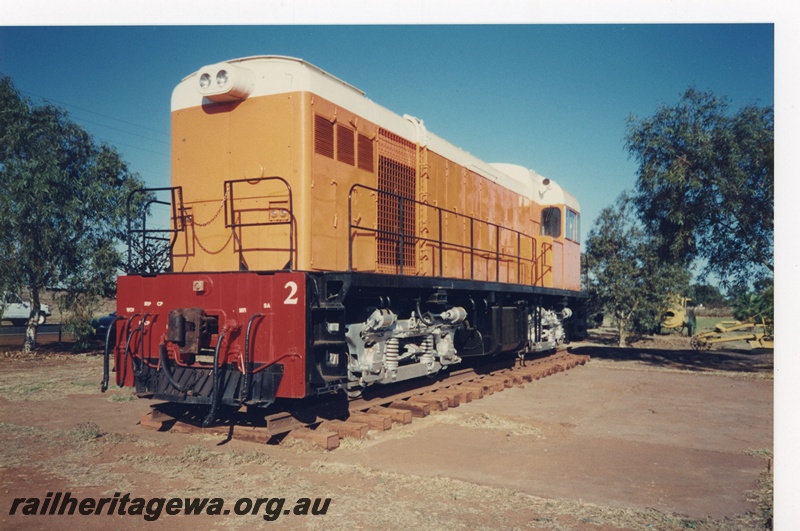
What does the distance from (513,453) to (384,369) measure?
1896 mm

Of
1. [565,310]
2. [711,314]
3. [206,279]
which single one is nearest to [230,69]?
[206,279]

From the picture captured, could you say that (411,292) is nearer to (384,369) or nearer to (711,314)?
(384,369)

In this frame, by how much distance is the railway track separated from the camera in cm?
670

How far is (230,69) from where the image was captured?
682cm

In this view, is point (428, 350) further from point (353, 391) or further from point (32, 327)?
point (32, 327)

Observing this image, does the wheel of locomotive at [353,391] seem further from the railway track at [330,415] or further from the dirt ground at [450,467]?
the dirt ground at [450,467]

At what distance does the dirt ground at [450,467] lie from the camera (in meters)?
4.61

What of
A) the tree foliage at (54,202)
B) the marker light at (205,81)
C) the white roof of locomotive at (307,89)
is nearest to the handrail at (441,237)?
the white roof of locomotive at (307,89)

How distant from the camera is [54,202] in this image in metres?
15.8

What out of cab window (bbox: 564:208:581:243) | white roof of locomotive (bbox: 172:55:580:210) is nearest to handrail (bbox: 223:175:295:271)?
white roof of locomotive (bbox: 172:55:580:210)

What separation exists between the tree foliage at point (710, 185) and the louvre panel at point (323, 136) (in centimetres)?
886

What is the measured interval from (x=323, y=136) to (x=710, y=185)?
32.0 ft

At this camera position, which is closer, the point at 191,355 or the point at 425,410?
the point at 191,355

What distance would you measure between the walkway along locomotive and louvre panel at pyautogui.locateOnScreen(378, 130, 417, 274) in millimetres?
27
